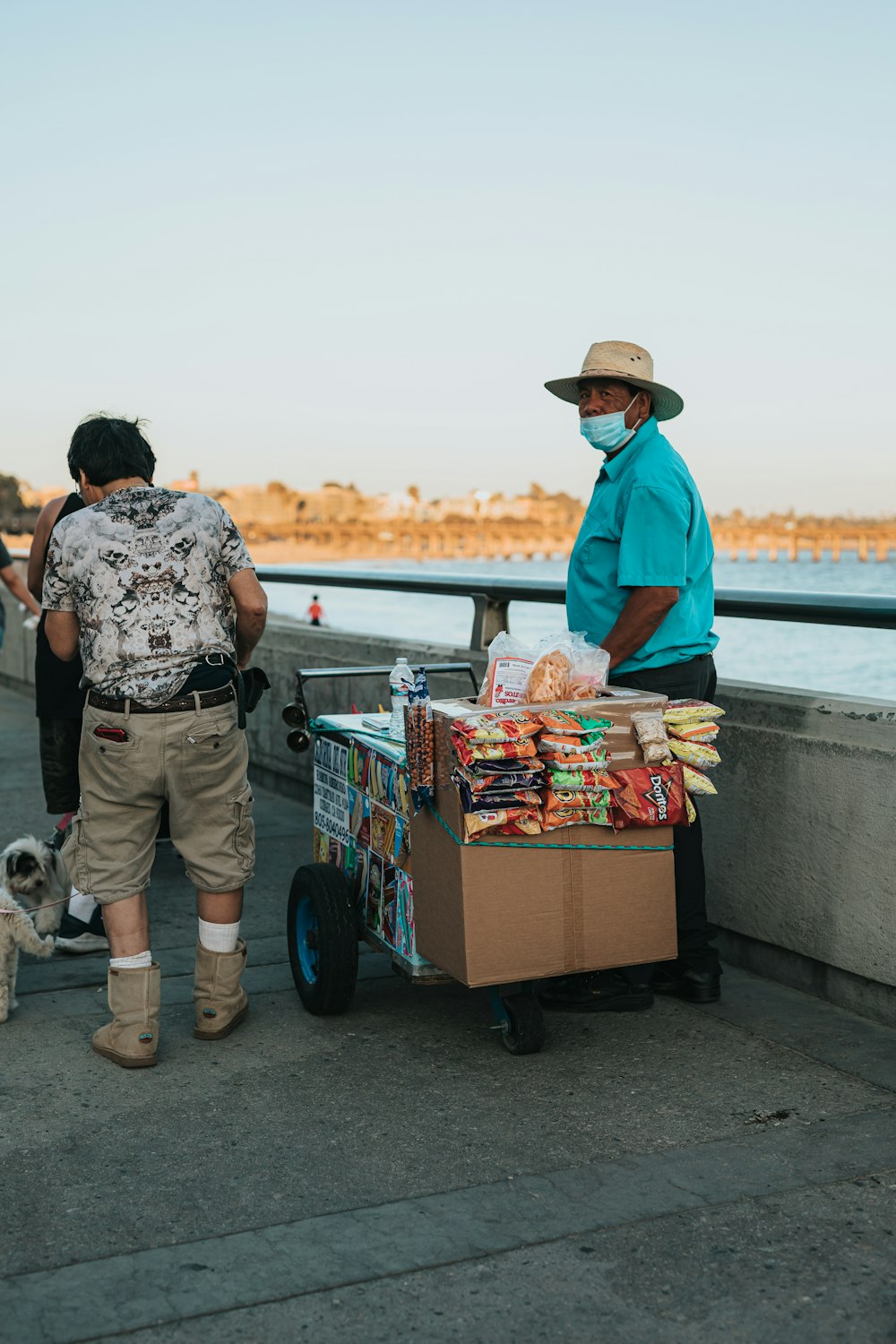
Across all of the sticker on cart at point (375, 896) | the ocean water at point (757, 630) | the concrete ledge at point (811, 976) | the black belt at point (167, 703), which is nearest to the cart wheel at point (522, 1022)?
the sticker on cart at point (375, 896)

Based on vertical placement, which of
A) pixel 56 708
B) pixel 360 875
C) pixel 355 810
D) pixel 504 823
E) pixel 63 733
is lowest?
pixel 360 875

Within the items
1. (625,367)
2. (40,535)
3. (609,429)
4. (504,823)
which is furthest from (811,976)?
(40,535)

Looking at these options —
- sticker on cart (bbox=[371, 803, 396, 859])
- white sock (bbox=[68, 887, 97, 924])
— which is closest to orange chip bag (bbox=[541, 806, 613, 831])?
sticker on cart (bbox=[371, 803, 396, 859])

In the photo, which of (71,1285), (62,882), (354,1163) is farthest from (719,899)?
(71,1285)

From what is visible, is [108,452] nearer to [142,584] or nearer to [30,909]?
[142,584]

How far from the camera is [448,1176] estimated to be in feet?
11.0

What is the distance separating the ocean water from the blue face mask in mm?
3104

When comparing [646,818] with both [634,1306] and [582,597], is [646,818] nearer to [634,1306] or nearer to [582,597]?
[582,597]

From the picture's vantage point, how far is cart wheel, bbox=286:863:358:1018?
4457mm

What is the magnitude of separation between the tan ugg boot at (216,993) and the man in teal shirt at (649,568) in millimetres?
1006

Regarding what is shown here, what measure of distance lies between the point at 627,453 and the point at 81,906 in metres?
2.66

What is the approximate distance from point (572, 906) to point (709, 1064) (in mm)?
642

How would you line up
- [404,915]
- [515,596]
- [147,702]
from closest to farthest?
[147,702], [404,915], [515,596]

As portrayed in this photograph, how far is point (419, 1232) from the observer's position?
3.06 m
